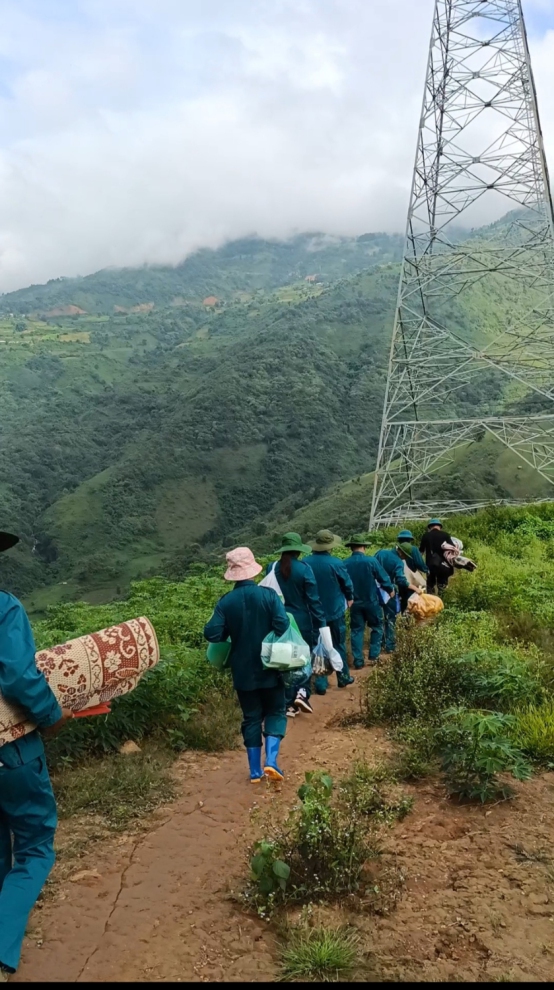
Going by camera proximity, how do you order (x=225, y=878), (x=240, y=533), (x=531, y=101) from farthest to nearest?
(x=240, y=533) → (x=531, y=101) → (x=225, y=878)

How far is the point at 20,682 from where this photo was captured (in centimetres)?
329

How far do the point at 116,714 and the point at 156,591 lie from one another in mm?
8454

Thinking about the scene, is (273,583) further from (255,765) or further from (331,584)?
(255,765)

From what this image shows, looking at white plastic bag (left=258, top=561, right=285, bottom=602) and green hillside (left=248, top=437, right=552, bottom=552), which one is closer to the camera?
white plastic bag (left=258, top=561, right=285, bottom=602)

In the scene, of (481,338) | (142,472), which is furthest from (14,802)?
(481,338)

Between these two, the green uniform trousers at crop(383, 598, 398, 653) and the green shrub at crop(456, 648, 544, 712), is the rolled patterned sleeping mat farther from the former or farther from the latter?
the green uniform trousers at crop(383, 598, 398, 653)

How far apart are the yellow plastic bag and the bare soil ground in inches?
165

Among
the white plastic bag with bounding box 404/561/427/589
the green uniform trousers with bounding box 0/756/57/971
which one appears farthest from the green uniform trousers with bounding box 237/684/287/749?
the white plastic bag with bounding box 404/561/427/589

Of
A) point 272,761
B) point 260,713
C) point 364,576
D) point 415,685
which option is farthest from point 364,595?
point 272,761

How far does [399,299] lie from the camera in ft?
71.0

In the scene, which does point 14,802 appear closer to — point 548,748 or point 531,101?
point 548,748

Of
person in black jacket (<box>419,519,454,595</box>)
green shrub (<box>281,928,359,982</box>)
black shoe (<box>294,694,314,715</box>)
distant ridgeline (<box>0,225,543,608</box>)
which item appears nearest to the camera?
green shrub (<box>281,928,359,982</box>)

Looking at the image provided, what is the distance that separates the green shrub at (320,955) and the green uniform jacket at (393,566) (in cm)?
605

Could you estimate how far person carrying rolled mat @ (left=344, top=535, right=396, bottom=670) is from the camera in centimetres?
837
